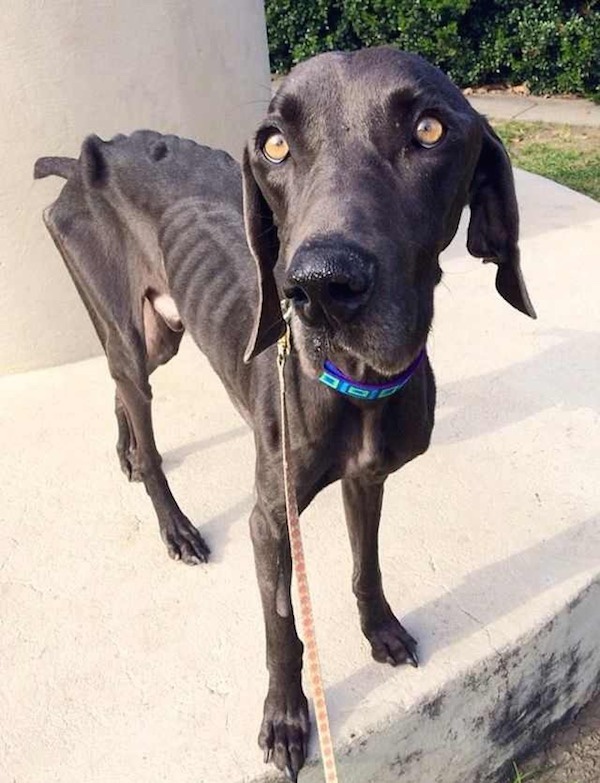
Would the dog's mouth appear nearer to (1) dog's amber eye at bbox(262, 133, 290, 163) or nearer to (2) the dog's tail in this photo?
(1) dog's amber eye at bbox(262, 133, 290, 163)

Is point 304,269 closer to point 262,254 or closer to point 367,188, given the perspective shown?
point 367,188

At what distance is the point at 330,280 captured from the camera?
5.12 feet

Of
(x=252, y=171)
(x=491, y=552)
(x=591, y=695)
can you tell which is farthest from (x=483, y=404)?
(x=252, y=171)

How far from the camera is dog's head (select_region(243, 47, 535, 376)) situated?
1643mm

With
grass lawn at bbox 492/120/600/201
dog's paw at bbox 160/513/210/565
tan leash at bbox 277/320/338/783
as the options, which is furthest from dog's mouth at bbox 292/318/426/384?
grass lawn at bbox 492/120/600/201

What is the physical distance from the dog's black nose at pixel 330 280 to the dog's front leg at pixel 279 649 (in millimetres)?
878

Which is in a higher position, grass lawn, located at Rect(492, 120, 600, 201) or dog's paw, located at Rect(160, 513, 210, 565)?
dog's paw, located at Rect(160, 513, 210, 565)

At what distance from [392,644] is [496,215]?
50.4 inches

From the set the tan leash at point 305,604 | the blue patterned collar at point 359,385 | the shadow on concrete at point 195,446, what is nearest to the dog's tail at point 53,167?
the shadow on concrete at point 195,446

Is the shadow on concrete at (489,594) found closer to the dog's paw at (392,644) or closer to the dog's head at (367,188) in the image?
the dog's paw at (392,644)

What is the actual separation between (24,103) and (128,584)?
214cm

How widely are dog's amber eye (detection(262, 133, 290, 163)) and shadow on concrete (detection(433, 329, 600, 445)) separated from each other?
1.93 meters

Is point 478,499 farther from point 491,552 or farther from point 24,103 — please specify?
point 24,103

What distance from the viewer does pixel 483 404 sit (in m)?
3.88
